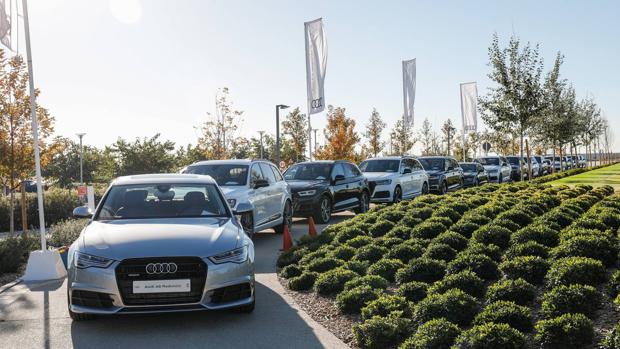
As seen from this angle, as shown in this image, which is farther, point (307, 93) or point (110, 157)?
point (110, 157)

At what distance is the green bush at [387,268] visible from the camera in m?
7.61

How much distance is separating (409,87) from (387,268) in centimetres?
2720

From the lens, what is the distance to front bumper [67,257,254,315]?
5645 mm

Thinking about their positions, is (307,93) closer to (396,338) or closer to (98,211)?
(98,211)

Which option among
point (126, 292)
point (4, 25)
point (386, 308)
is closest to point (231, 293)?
point (126, 292)

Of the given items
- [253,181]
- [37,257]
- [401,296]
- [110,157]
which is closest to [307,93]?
[253,181]

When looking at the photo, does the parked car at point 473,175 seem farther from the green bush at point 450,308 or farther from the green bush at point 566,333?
the green bush at point 566,333

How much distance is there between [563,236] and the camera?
781 centimetres

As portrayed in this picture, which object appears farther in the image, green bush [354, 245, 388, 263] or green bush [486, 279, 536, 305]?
green bush [354, 245, 388, 263]

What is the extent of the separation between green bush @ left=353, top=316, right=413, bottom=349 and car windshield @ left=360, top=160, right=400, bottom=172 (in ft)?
48.0

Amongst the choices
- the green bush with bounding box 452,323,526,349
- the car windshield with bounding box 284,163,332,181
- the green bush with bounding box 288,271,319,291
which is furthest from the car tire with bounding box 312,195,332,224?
the green bush with bounding box 452,323,526,349

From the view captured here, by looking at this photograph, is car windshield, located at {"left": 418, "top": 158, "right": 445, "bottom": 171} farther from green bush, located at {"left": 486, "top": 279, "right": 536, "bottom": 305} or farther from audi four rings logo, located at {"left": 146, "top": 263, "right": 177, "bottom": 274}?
audi four rings logo, located at {"left": 146, "top": 263, "right": 177, "bottom": 274}

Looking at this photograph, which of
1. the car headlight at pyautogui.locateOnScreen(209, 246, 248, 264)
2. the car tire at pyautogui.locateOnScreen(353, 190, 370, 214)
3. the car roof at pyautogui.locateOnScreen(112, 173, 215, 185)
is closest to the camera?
the car headlight at pyautogui.locateOnScreen(209, 246, 248, 264)

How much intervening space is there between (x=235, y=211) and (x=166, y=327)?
1916mm
